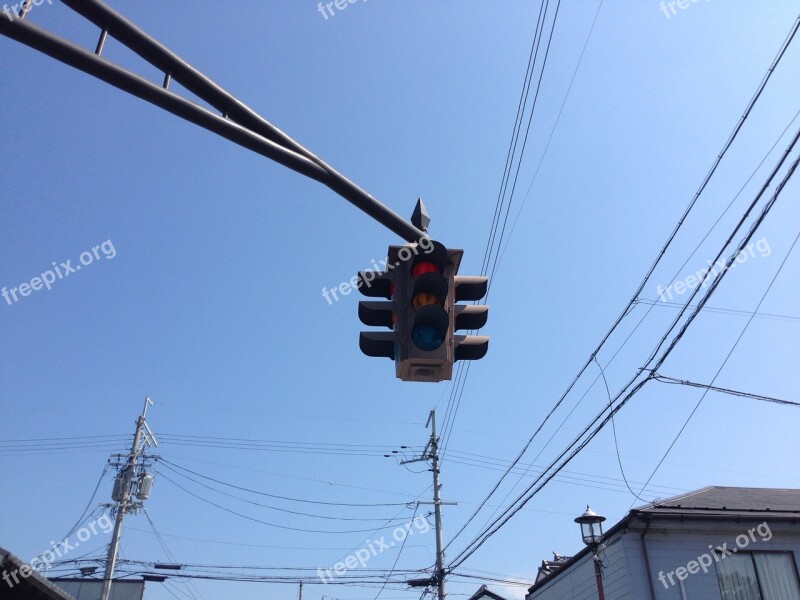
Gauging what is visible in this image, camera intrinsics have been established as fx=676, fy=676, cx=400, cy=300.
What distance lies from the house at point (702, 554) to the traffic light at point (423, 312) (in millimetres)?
12196

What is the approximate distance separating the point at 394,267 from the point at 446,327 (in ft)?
2.04

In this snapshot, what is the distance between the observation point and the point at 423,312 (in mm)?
4434

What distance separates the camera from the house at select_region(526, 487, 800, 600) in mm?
14969

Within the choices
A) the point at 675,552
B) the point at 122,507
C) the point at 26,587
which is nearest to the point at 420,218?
the point at 26,587

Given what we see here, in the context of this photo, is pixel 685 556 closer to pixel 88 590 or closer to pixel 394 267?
pixel 394 267

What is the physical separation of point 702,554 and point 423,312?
14.1 metres

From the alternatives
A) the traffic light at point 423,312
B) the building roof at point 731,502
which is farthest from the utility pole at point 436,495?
the traffic light at point 423,312

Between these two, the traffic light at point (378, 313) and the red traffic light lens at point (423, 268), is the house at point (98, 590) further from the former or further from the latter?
the red traffic light lens at point (423, 268)

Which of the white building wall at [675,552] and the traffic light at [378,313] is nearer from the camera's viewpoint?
the traffic light at [378,313]

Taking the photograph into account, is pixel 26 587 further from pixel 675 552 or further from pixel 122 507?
pixel 122 507

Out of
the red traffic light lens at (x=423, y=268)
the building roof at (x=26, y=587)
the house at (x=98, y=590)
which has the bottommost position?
the building roof at (x=26, y=587)

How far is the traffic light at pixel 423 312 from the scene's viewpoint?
176 inches

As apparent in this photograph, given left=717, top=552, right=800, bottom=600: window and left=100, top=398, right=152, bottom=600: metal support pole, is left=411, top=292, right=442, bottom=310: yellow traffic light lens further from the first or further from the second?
left=100, top=398, right=152, bottom=600: metal support pole

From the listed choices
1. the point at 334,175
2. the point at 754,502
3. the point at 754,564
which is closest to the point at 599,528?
the point at 754,564
